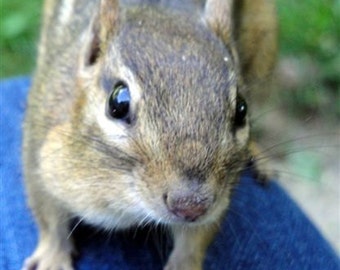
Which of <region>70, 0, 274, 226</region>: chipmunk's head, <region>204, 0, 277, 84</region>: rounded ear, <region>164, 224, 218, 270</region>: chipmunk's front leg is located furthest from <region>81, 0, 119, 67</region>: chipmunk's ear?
<region>204, 0, 277, 84</region>: rounded ear

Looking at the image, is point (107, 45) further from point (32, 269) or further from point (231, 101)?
point (32, 269)

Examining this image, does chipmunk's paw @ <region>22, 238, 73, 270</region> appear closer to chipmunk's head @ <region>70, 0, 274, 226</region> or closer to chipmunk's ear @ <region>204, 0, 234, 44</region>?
chipmunk's head @ <region>70, 0, 274, 226</region>

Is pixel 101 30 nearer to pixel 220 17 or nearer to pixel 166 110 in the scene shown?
pixel 220 17

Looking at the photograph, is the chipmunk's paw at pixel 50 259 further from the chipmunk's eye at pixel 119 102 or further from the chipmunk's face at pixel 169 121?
the chipmunk's eye at pixel 119 102

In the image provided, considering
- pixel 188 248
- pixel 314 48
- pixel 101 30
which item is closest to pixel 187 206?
pixel 188 248

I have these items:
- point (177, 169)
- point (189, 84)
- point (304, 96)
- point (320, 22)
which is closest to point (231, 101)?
point (189, 84)

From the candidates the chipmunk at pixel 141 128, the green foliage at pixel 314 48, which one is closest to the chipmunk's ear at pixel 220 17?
the chipmunk at pixel 141 128

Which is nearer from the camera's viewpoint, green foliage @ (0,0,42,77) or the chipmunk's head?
the chipmunk's head
